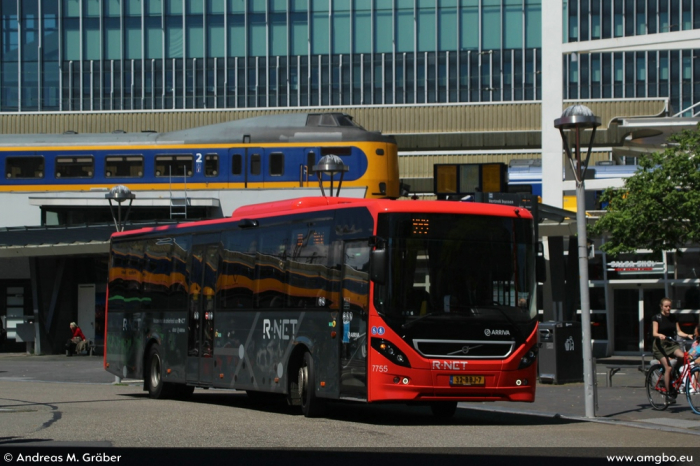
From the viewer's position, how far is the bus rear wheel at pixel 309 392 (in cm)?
1581

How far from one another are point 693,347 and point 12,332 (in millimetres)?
33551

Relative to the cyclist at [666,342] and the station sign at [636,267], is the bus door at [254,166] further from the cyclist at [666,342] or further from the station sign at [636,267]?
the cyclist at [666,342]

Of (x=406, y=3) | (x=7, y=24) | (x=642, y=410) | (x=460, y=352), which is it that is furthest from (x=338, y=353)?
(x=7, y=24)

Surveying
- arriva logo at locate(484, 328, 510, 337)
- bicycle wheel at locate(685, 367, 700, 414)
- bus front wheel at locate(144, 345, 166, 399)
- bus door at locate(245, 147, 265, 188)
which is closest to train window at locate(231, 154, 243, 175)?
bus door at locate(245, 147, 265, 188)

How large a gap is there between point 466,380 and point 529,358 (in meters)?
1.09

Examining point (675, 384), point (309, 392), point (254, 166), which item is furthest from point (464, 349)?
point (254, 166)

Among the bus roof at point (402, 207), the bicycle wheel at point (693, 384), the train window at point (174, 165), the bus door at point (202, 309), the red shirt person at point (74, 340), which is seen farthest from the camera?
the red shirt person at point (74, 340)

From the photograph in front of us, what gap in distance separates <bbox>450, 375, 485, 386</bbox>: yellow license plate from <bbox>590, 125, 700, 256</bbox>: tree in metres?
14.0

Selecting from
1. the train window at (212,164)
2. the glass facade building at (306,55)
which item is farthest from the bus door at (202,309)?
the glass facade building at (306,55)

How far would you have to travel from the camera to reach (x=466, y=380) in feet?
48.9

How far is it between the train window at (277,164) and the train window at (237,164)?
3.59ft

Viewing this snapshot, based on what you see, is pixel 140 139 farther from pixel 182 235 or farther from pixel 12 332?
pixel 182 235

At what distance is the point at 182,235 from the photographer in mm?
20359

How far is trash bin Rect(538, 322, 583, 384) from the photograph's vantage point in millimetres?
24125
